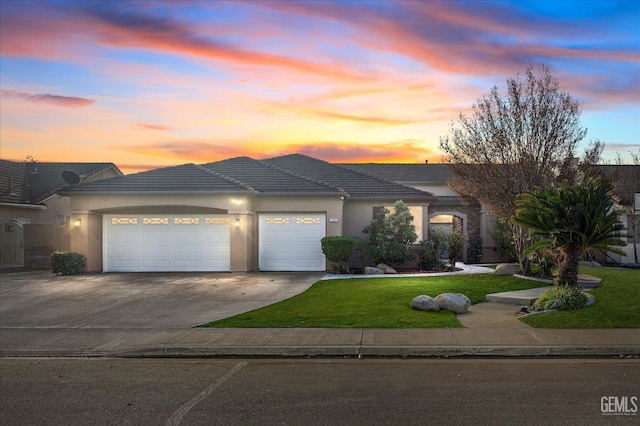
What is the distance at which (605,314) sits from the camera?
11.0 m

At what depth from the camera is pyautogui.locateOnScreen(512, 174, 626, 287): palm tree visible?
12.3 meters

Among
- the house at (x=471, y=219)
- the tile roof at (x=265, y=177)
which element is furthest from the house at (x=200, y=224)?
the house at (x=471, y=219)

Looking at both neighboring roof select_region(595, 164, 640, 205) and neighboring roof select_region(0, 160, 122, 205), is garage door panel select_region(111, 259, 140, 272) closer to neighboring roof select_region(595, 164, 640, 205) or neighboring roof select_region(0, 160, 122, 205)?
neighboring roof select_region(0, 160, 122, 205)

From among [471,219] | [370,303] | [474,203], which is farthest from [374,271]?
[474,203]

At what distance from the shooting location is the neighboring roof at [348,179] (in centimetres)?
2394

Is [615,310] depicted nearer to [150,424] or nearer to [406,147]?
[150,424]

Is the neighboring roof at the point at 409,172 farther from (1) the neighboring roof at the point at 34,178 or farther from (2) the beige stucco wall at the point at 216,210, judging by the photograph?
(1) the neighboring roof at the point at 34,178

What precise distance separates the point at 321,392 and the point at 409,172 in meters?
28.1

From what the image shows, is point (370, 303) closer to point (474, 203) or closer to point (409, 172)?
point (474, 203)

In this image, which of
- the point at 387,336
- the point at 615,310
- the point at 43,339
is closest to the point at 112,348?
the point at 43,339

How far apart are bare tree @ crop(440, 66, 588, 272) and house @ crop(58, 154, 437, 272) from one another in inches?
235

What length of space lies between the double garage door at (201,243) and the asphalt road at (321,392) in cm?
1287

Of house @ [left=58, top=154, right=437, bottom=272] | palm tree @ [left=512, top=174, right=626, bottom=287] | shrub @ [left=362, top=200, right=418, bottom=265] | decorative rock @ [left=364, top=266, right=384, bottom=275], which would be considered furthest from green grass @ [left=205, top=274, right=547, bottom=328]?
house @ [left=58, top=154, right=437, bottom=272]

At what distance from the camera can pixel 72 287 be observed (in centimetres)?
1722
